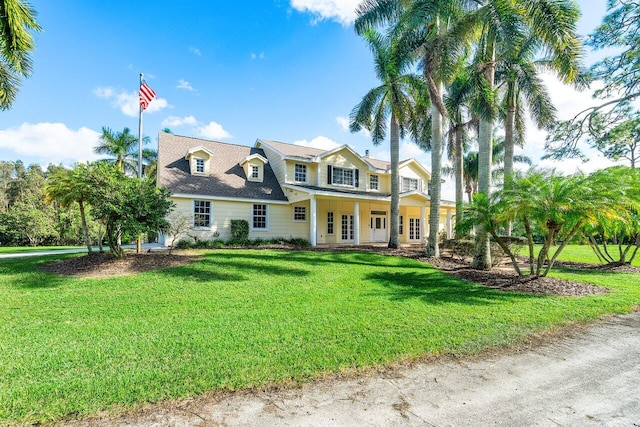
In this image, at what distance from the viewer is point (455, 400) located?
3.23 meters

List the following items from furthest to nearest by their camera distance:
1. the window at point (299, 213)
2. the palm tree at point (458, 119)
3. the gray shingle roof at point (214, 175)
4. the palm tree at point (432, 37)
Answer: the window at point (299, 213) < the gray shingle roof at point (214, 175) < the palm tree at point (458, 119) < the palm tree at point (432, 37)

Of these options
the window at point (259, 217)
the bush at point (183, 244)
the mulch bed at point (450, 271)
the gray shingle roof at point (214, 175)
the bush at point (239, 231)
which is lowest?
the mulch bed at point (450, 271)

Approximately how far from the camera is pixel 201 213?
53.3ft

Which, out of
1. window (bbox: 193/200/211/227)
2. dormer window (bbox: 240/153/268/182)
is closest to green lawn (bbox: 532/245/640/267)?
dormer window (bbox: 240/153/268/182)

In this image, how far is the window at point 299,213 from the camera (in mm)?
19427

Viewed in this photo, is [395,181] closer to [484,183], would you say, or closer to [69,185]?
[484,183]

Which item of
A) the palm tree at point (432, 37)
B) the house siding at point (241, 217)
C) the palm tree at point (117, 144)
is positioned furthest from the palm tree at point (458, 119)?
the palm tree at point (117, 144)

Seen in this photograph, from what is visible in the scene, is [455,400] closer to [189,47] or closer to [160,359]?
[160,359]

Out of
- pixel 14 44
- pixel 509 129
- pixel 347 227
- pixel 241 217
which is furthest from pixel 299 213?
pixel 14 44

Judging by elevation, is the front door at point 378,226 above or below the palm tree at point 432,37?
below

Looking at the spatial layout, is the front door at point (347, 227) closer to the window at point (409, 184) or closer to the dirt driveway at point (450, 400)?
the window at point (409, 184)

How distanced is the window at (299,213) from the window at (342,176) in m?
2.97

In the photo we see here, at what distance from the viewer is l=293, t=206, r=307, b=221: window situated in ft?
63.7

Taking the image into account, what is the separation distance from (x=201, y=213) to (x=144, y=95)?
6266 millimetres
